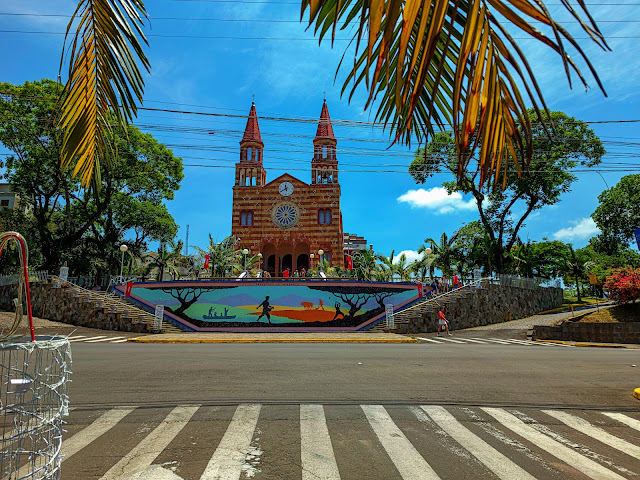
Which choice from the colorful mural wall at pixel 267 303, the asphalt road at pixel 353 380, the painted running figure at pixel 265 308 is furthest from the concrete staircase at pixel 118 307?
the asphalt road at pixel 353 380

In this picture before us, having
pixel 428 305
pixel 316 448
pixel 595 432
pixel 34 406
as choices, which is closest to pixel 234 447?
pixel 316 448

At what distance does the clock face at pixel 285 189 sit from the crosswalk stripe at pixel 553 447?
47.4m

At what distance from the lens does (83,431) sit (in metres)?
5.07

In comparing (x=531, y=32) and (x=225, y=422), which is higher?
(x=531, y=32)

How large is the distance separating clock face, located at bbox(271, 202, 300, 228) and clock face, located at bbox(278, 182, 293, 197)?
1.24m

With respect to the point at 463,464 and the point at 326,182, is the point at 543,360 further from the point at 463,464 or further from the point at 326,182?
the point at 326,182

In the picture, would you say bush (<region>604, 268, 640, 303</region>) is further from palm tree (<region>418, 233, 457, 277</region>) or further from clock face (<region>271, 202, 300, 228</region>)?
A: clock face (<region>271, 202, 300, 228</region>)

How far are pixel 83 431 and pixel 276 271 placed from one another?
44.9 metres

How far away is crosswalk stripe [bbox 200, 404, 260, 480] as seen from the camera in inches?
151

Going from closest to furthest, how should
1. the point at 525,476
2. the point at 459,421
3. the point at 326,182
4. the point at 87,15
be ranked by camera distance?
1. the point at 87,15
2. the point at 525,476
3. the point at 459,421
4. the point at 326,182

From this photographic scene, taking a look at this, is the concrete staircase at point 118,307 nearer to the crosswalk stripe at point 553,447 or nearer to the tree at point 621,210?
the crosswalk stripe at point 553,447

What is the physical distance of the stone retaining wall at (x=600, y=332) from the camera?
19891mm

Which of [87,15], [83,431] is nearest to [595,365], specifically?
[83,431]

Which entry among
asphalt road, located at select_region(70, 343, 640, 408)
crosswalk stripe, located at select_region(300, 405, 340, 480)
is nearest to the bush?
asphalt road, located at select_region(70, 343, 640, 408)
